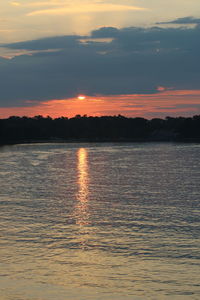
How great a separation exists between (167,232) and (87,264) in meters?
7.22

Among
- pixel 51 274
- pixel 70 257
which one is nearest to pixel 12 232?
pixel 70 257

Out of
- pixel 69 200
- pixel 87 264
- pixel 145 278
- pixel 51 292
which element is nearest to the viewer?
pixel 51 292

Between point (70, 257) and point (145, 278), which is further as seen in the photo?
point (70, 257)

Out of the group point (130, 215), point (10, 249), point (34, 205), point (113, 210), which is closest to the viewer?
point (10, 249)

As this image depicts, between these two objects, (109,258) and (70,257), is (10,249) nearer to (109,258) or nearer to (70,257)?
(70,257)

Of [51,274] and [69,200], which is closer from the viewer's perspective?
[51,274]

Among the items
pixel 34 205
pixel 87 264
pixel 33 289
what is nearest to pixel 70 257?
pixel 87 264

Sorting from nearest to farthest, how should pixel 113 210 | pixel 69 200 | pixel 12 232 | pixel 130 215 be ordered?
pixel 12 232
pixel 130 215
pixel 113 210
pixel 69 200

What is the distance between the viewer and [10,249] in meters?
21.8

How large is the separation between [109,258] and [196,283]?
4.52 m

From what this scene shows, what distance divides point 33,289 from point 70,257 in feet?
14.0

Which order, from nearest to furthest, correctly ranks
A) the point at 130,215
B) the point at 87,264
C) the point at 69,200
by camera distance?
1. the point at 87,264
2. the point at 130,215
3. the point at 69,200

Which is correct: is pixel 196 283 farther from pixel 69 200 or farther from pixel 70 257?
pixel 69 200

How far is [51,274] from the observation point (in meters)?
18.3
